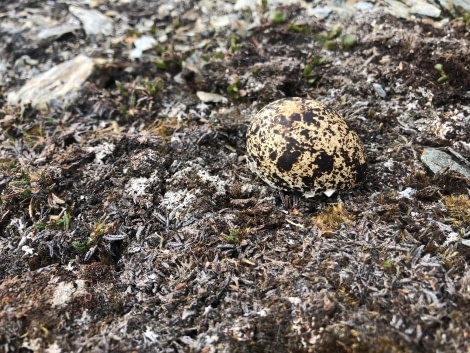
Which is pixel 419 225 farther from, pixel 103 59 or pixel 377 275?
pixel 103 59

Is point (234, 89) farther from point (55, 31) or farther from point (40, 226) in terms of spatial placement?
point (55, 31)

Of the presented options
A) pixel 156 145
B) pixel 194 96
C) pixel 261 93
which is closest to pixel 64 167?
pixel 156 145

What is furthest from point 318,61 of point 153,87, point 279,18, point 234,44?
point 153,87

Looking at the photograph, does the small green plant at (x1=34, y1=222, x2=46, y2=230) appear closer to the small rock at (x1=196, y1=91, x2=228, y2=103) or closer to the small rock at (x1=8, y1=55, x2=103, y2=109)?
the small rock at (x1=8, y1=55, x2=103, y2=109)

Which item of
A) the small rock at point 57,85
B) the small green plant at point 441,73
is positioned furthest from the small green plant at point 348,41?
the small rock at point 57,85

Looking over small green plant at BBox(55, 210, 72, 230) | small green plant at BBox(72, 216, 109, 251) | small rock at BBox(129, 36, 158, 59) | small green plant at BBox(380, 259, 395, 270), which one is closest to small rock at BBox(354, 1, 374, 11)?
small rock at BBox(129, 36, 158, 59)
